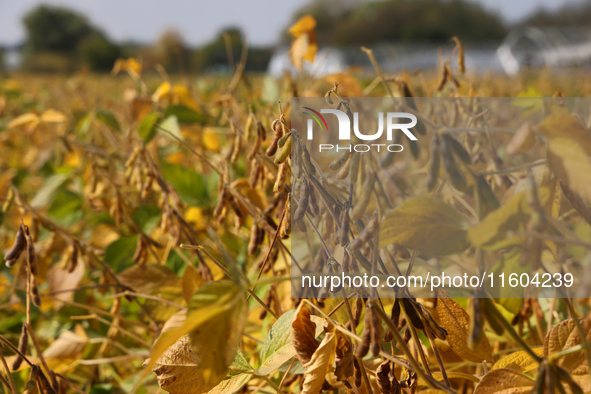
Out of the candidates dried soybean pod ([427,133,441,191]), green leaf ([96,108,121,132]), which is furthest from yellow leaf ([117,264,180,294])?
green leaf ([96,108,121,132])

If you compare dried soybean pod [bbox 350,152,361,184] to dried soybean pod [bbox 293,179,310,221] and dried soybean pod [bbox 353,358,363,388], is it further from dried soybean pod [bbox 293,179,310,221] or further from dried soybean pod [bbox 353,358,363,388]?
dried soybean pod [bbox 353,358,363,388]

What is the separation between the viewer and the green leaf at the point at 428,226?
0.24 metres

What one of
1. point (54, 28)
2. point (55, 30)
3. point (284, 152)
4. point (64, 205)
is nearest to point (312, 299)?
point (284, 152)

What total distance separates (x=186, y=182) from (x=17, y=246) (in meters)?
0.45

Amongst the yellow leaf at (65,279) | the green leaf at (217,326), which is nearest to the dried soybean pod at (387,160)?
the green leaf at (217,326)

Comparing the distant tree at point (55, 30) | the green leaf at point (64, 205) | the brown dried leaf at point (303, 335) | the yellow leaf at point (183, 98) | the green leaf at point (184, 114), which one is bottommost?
the brown dried leaf at point (303, 335)

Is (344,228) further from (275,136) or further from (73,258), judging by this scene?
(73,258)

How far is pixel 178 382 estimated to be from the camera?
1.15 feet

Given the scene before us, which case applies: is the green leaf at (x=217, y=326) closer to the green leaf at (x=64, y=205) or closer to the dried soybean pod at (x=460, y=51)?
the dried soybean pod at (x=460, y=51)

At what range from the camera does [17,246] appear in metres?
0.45

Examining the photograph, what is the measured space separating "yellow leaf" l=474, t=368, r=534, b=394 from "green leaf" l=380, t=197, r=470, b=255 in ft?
0.37

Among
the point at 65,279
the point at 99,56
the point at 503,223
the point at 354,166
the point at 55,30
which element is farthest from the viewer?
the point at 55,30

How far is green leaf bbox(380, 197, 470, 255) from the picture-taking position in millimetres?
238

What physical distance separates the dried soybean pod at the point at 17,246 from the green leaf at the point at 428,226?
39 cm
